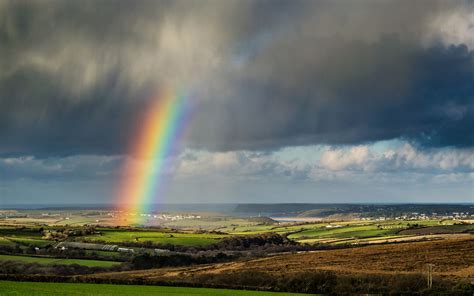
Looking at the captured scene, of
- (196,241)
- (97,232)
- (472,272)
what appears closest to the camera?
(472,272)

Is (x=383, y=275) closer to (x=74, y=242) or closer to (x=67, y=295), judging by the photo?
(x=67, y=295)

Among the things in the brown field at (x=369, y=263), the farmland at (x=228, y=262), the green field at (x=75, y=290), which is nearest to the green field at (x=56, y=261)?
the farmland at (x=228, y=262)

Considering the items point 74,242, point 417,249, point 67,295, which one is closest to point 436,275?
point 417,249

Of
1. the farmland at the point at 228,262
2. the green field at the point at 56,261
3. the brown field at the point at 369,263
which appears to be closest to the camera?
the farmland at the point at 228,262

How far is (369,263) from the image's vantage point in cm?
8362

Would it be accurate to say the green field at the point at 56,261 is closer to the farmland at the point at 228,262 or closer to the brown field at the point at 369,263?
the farmland at the point at 228,262

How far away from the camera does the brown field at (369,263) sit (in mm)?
72688

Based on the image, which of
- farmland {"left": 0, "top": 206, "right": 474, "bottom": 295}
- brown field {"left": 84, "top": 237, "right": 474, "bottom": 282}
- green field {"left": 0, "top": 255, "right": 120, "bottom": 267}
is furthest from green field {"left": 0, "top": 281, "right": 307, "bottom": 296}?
green field {"left": 0, "top": 255, "right": 120, "bottom": 267}

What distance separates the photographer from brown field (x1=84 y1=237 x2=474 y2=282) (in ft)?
238

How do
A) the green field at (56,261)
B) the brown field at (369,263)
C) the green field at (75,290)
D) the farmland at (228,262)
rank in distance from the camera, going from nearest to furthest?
the green field at (75,290)
the farmland at (228,262)
the brown field at (369,263)
the green field at (56,261)

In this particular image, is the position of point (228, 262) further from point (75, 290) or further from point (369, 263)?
point (75, 290)

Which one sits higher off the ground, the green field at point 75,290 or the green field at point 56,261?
the green field at point 75,290

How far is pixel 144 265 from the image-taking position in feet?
303

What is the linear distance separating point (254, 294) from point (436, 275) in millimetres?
30220
